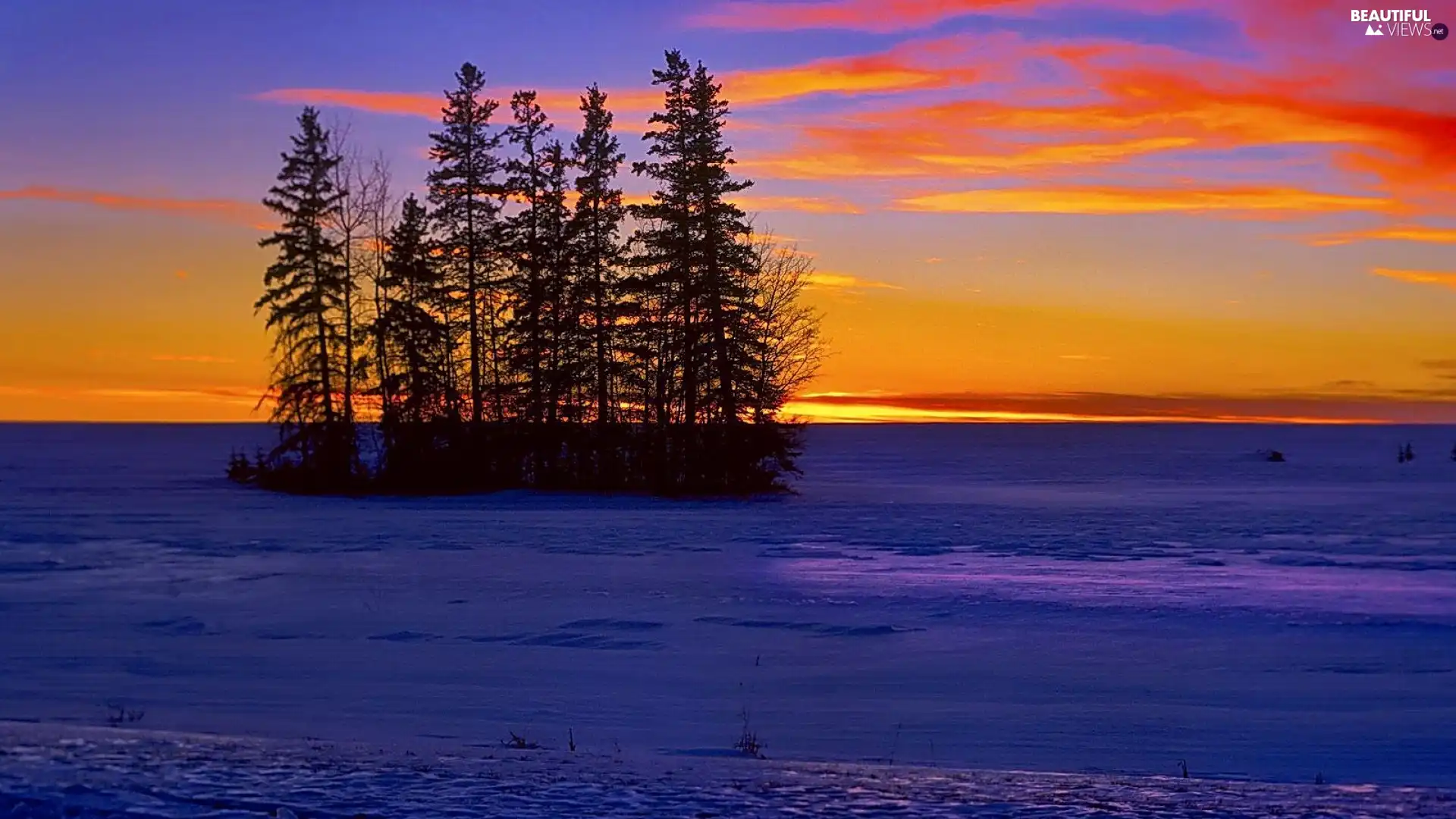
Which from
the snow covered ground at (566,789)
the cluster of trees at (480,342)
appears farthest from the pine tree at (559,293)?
the snow covered ground at (566,789)

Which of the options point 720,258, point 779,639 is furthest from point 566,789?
point 720,258

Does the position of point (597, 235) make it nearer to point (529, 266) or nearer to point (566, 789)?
point (529, 266)

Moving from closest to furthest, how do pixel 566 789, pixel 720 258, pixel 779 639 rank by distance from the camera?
pixel 566 789
pixel 779 639
pixel 720 258

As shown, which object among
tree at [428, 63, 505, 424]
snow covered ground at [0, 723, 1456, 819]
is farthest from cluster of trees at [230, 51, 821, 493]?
snow covered ground at [0, 723, 1456, 819]

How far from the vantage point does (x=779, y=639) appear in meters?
15.7

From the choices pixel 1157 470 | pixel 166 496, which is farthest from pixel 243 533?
pixel 1157 470

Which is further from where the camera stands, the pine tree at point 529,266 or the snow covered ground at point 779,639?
the pine tree at point 529,266

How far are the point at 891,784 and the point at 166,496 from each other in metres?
41.8

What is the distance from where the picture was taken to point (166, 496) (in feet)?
145

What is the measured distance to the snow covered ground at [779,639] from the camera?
1005cm

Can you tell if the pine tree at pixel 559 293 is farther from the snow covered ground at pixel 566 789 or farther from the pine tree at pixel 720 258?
the snow covered ground at pixel 566 789

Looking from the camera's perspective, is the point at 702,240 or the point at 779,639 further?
the point at 702,240

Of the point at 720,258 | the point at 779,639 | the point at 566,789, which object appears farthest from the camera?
the point at 720,258

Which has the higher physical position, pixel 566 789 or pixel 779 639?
pixel 566 789
